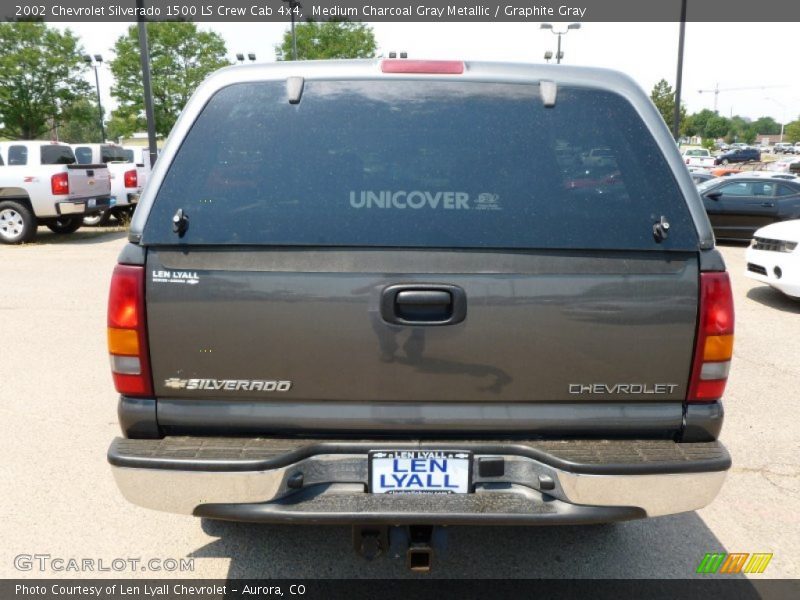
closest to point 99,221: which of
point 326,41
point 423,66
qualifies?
point 423,66

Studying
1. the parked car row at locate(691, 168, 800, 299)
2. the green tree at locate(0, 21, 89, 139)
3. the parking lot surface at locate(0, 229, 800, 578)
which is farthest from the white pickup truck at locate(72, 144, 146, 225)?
the green tree at locate(0, 21, 89, 139)

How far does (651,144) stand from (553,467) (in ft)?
3.95

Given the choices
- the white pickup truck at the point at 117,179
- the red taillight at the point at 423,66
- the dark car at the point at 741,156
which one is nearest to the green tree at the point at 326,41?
the white pickup truck at the point at 117,179

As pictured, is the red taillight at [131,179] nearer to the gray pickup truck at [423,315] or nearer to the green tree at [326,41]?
the gray pickup truck at [423,315]

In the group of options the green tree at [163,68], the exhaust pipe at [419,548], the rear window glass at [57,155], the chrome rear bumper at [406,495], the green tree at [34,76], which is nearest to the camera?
the chrome rear bumper at [406,495]

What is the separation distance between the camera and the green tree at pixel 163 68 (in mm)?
42219

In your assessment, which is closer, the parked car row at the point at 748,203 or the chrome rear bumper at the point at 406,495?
the chrome rear bumper at the point at 406,495

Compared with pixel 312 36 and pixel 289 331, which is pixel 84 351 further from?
pixel 312 36

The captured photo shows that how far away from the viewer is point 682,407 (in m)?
2.38

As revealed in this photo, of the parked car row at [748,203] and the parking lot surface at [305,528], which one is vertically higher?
the parked car row at [748,203]

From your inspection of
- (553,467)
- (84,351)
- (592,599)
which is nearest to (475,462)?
(553,467)

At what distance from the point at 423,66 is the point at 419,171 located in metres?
0.42

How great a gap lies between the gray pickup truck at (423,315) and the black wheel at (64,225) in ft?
47.1

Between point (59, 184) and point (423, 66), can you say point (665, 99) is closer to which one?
point (59, 184)
